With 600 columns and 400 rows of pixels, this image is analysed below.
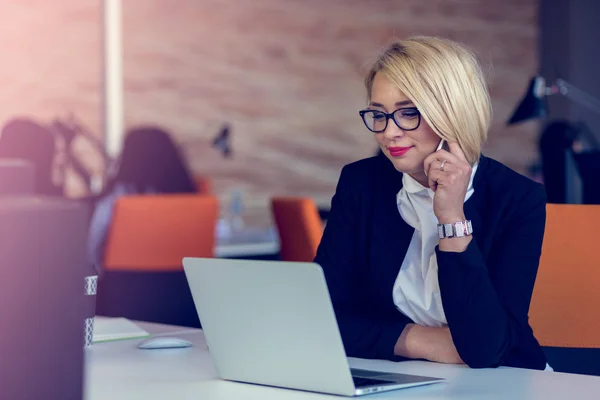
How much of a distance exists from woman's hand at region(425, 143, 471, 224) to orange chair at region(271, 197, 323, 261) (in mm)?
1998

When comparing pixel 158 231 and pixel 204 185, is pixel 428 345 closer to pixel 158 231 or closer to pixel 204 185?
pixel 158 231

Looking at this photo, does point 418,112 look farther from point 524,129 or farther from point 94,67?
point 524,129

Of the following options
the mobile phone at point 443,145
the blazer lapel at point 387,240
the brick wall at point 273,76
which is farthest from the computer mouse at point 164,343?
the brick wall at point 273,76

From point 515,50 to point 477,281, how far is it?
729cm

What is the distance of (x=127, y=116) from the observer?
7.23 metres

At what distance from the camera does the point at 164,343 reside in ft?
6.08

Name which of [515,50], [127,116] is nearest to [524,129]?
[515,50]

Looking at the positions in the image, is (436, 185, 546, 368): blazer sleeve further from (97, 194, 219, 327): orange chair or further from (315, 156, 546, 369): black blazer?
(97, 194, 219, 327): orange chair

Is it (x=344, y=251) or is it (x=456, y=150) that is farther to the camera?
(x=344, y=251)

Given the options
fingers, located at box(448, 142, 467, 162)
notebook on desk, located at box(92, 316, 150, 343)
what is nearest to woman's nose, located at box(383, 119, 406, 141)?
fingers, located at box(448, 142, 467, 162)

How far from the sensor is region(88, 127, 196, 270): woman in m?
5.49

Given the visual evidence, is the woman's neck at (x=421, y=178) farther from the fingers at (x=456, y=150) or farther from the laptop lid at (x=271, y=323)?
the laptop lid at (x=271, y=323)

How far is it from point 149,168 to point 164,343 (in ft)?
12.7

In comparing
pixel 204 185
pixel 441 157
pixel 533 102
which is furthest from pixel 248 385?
pixel 204 185
